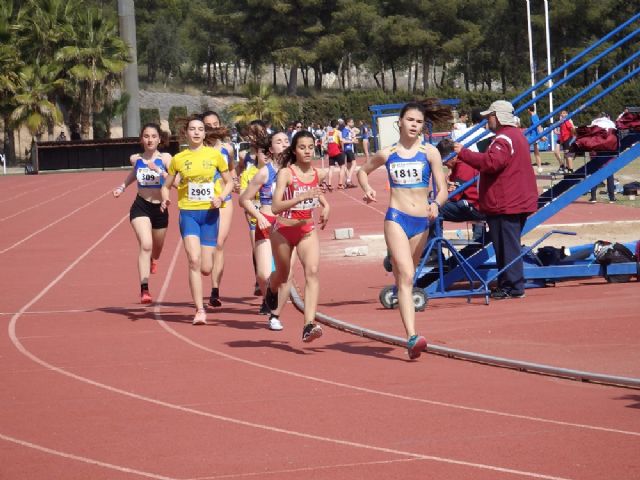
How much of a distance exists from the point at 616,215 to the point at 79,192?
2228cm

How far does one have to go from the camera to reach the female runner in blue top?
10.1 m

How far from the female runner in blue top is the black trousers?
2652mm

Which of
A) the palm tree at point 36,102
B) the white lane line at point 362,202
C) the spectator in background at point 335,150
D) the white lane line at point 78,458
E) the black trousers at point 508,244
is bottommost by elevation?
the white lane line at point 78,458

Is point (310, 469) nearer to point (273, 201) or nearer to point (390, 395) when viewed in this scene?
point (390, 395)

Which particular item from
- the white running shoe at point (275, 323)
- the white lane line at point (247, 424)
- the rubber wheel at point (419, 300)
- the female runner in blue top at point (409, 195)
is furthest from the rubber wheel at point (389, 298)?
the white lane line at point (247, 424)

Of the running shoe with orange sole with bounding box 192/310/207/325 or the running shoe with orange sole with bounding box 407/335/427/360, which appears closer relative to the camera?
the running shoe with orange sole with bounding box 407/335/427/360

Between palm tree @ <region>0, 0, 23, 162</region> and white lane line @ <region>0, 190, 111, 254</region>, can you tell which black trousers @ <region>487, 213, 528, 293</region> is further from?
palm tree @ <region>0, 0, 23, 162</region>

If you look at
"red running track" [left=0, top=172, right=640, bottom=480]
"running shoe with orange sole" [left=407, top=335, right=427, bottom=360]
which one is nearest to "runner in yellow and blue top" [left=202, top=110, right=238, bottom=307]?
"red running track" [left=0, top=172, right=640, bottom=480]

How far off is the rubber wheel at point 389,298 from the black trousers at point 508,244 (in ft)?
3.94

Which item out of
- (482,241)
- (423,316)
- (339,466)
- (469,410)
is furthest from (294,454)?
(482,241)

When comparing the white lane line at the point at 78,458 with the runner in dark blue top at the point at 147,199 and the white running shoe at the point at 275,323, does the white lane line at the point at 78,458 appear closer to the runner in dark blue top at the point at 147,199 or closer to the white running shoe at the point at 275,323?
the white running shoe at the point at 275,323

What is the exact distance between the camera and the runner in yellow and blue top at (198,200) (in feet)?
40.4

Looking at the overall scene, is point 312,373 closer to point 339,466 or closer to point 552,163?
point 339,466

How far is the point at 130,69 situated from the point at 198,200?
5382 cm
